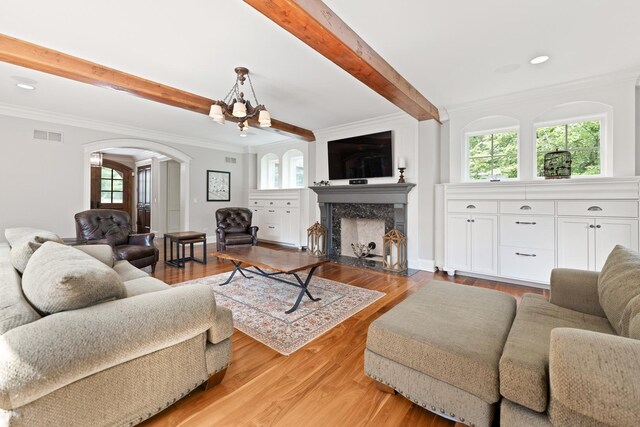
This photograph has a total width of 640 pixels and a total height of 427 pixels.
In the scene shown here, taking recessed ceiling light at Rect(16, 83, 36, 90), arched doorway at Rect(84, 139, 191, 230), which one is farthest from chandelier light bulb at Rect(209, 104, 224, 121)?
arched doorway at Rect(84, 139, 191, 230)

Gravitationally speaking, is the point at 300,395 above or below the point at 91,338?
below

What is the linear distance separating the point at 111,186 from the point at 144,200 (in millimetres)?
1441

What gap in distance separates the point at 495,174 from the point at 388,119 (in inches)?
74.9

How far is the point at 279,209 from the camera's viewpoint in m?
6.95

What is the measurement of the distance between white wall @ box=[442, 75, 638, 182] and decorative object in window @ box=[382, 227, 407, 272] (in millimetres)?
1243

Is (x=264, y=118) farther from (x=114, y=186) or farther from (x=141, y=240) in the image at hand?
(x=114, y=186)

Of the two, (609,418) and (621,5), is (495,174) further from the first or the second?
(609,418)

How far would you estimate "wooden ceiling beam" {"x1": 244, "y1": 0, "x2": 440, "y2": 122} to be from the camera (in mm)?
1875

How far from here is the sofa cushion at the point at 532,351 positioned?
108cm

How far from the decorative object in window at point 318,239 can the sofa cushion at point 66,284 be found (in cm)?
422

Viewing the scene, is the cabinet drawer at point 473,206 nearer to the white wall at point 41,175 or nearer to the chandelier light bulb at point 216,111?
the chandelier light bulb at point 216,111

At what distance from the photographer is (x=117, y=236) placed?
419 centimetres

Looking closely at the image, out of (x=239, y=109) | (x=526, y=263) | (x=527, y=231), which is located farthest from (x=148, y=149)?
(x=526, y=263)

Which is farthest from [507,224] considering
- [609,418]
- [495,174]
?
[609,418]
